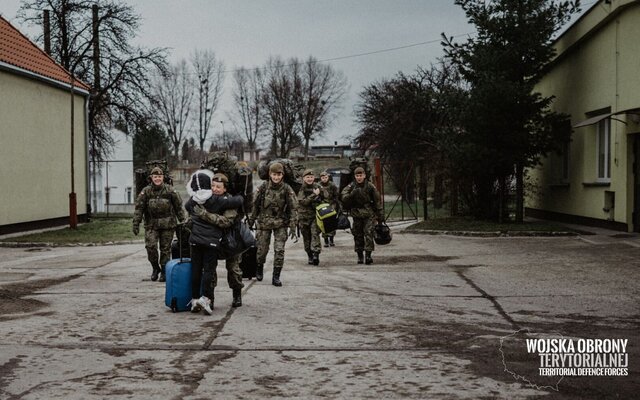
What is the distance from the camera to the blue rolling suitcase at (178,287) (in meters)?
8.25

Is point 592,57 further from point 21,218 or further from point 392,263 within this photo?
point 21,218

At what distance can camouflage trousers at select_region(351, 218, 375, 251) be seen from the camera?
13.1 m

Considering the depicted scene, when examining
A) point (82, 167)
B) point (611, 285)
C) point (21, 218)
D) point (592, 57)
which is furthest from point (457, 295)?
point (82, 167)

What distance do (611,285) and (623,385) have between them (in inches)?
208

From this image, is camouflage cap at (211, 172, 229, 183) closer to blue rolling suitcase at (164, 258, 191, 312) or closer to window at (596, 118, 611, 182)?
blue rolling suitcase at (164, 258, 191, 312)

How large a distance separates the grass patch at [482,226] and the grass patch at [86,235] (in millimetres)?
8281

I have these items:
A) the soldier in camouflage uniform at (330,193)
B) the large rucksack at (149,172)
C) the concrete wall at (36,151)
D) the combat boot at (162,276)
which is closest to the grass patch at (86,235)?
the concrete wall at (36,151)

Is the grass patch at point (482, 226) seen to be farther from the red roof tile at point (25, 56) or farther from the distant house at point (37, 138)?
the red roof tile at point (25, 56)

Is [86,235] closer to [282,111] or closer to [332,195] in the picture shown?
[332,195]

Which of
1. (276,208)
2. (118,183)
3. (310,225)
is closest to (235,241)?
(276,208)

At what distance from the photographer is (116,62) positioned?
113ft

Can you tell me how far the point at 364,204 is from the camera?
13.1 metres

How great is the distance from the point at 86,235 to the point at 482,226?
438 inches

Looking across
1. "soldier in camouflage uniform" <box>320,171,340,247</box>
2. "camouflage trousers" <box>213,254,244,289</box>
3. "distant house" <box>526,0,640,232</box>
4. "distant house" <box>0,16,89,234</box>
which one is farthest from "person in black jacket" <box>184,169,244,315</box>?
"distant house" <box>0,16,89,234</box>
